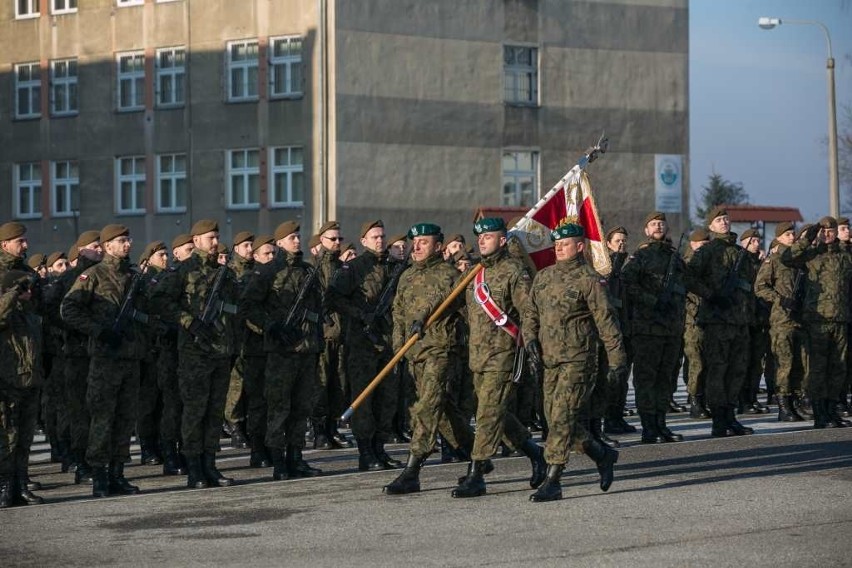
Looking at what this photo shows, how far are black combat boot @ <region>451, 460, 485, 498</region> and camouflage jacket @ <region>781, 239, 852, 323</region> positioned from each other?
6.66 metres

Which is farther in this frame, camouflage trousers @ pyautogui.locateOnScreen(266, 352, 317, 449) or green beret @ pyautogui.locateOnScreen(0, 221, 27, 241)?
camouflage trousers @ pyautogui.locateOnScreen(266, 352, 317, 449)

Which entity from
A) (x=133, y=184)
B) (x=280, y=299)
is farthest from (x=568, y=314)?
(x=133, y=184)

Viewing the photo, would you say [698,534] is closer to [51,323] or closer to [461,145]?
[51,323]

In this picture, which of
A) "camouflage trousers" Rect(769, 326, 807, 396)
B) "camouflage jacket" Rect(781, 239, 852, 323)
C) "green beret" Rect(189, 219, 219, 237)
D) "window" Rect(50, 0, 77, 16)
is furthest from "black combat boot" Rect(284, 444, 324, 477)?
"window" Rect(50, 0, 77, 16)

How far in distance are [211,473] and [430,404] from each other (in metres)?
2.21

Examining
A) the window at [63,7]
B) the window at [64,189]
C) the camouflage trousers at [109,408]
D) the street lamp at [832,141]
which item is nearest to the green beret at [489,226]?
the camouflage trousers at [109,408]

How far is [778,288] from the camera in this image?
1908 cm

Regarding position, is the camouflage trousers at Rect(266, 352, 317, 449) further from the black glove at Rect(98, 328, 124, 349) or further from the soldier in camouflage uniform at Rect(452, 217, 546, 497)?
the soldier in camouflage uniform at Rect(452, 217, 546, 497)

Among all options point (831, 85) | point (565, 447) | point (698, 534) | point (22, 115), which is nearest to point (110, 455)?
point (565, 447)

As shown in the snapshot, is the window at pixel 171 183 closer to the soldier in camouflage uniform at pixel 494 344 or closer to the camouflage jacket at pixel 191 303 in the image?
the camouflage jacket at pixel 191 303

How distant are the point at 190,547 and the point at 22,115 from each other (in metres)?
40.5

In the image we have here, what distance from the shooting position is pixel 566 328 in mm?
12711

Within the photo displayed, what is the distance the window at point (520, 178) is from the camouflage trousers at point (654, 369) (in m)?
28.8

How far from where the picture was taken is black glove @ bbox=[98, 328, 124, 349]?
13883 mm
